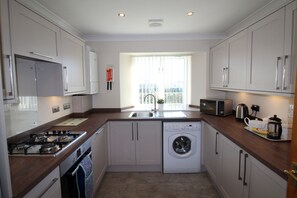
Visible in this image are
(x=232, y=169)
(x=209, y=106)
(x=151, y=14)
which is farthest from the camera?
(x=209, y=106)

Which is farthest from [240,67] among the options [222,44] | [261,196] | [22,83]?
[22,83]

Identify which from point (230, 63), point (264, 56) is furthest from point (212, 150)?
point (264, 56)

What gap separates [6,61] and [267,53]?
2.19 metres

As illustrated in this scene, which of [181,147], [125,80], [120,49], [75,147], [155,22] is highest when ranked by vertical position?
[155,22]

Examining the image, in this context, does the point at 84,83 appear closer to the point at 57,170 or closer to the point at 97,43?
the point at 97,43

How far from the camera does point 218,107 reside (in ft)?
9.48

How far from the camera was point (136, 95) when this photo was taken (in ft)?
12.4

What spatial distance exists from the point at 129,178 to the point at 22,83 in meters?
1.99

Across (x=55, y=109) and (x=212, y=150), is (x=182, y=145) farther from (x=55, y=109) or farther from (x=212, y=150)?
(x=55, y=109)

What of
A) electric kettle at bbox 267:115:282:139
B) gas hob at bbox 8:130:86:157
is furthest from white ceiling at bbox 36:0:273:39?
gas hob at bbox 8:130:86:157

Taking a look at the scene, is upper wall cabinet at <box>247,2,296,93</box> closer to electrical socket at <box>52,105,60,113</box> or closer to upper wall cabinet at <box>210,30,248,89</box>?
upper wall cabinet at <box>210,30,248,89</box>

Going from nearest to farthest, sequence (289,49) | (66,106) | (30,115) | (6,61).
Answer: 1. (6,61)
2. (289,49)
3. (30,115)
4. (66,106)

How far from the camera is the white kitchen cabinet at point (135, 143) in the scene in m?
2.87

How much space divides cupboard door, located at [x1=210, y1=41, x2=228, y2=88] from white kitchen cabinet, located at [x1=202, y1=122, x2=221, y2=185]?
0.74m
